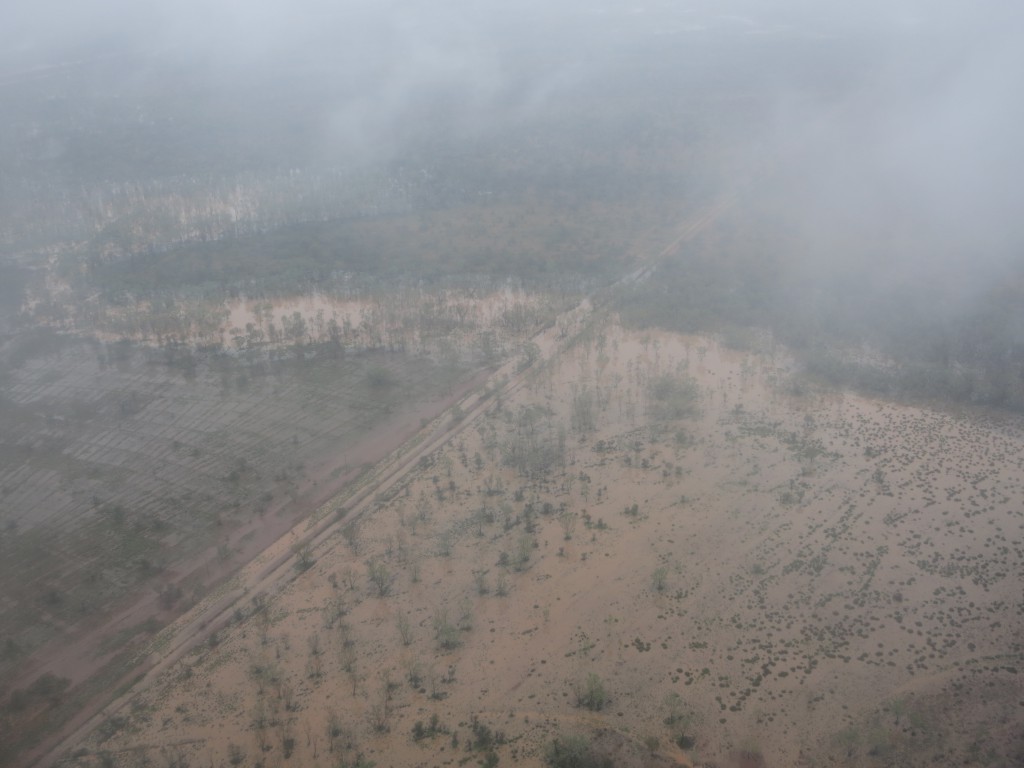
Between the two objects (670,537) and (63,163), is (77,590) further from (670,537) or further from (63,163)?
(63,163)

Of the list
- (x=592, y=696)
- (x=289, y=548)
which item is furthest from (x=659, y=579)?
(x=289, y=548)

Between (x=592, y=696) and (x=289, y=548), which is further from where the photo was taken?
(x=289, y=548)

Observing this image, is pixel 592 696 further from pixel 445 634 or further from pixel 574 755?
pixel 445 634

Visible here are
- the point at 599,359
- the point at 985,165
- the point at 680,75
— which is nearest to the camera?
the point at 599,359

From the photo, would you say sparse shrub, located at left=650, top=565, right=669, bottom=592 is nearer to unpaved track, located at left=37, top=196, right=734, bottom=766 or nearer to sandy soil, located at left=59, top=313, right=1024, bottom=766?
sandy soil, located at left=59, top=313, right=1024, bottom=766

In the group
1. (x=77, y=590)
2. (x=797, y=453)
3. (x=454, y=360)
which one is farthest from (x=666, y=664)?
(x=454, y=360)
